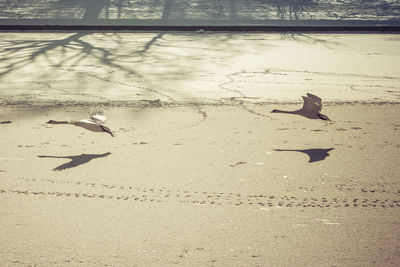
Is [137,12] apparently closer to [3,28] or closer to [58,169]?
[3,28]

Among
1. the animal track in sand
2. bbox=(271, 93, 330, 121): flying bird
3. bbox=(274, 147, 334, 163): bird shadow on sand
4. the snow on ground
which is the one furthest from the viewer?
the snow on ground

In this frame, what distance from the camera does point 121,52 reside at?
8.24 metres

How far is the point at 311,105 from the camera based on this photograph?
15.5ft

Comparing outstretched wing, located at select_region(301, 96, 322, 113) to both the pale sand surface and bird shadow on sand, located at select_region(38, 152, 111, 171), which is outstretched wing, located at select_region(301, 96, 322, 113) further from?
bird shadow on sand, located at select_region(38, 152, 111, 171)

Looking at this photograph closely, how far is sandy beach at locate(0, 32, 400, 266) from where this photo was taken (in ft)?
8.59

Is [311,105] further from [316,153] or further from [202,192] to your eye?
[202,192]

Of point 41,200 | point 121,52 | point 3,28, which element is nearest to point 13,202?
point 41,200

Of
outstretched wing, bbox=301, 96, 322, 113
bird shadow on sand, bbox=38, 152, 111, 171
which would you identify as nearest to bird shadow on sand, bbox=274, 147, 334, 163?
outstretched wing, bbox=301, 96, 322, 113

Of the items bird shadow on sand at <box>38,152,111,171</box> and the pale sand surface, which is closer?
the pale sand surface

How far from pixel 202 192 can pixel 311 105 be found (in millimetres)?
1812

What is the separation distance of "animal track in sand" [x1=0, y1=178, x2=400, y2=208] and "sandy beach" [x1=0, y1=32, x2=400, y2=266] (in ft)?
0.04

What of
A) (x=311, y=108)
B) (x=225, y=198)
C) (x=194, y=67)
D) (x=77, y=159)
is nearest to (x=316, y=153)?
(x=311, y=108)

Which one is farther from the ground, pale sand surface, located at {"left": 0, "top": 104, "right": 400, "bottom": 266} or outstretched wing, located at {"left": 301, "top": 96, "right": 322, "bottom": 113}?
Answer: outstretched wing, located at {"left": 301, "top": 96, "right": 322, "bottom": 113}

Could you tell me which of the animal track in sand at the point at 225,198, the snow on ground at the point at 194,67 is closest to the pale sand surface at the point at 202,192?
the animal track in sand at the point at 225,198
